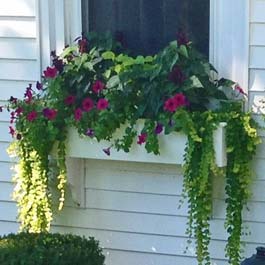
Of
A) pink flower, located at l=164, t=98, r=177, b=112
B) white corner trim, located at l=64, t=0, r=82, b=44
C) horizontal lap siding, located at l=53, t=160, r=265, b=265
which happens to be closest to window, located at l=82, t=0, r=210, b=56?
white corner trim, located at l=64, t=0, r=82, b=44

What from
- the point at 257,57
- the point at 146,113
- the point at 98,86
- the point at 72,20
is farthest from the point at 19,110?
the point at 257,57

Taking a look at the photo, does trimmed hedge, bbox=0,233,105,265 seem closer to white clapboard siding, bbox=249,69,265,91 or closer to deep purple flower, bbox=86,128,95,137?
deep purple flower, bbox=86,128,95,137

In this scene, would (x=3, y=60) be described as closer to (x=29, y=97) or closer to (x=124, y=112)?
(x=29, y=97)

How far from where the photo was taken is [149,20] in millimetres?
5504

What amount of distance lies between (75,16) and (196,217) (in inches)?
52.7

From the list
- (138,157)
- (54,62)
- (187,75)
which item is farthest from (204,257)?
(54,62)

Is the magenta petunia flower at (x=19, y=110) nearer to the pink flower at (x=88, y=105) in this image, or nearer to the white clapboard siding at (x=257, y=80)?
the pink flower at (x=88, y=105)

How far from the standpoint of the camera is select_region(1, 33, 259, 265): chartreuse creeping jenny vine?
16.7 feet

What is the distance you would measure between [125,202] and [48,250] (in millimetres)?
754

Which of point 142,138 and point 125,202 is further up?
point 142,138

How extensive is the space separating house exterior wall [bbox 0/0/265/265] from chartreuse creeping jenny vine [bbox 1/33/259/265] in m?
0.13

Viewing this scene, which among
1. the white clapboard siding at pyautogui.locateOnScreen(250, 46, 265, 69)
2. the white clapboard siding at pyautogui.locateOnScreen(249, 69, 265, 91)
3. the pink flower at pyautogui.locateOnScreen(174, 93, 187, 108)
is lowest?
the pink flower at pyautogui.locateOnScreen(174, 93, 187, 108)

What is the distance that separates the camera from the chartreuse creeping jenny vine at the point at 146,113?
16.7 feet

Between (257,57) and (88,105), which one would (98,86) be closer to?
(88,105)
